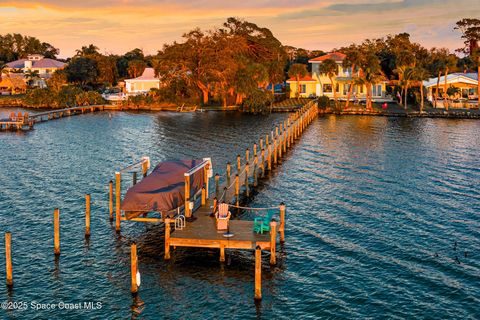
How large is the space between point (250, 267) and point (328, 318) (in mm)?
6656

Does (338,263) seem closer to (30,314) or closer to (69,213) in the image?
(30,314)

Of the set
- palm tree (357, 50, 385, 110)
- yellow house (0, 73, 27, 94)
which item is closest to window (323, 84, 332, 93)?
palm tree (357, 50, 385, 110)

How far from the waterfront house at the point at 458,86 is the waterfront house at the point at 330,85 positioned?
9.93 m

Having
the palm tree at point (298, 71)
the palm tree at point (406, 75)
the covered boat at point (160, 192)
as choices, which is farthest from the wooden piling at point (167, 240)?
the palm tree at point (298, 71)

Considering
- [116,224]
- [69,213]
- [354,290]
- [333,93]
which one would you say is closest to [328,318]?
[354,290]

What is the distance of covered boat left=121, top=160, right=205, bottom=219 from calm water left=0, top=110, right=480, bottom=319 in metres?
2.42

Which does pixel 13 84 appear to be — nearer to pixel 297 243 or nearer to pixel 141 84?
pixel 141 84

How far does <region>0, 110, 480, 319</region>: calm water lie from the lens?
28516 millimetres

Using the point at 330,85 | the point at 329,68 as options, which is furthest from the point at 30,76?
the point at 329,68

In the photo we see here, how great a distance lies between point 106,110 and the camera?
5098 inches

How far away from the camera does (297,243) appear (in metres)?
36.6

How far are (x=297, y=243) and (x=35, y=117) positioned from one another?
3163 inches

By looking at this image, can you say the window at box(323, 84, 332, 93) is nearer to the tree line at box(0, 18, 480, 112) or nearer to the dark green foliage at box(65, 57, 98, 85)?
the tree line at box(0, 18, 480, 112)

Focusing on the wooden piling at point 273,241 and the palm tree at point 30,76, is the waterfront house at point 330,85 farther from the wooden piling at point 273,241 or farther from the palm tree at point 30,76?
the wooden piling at point 273,241
